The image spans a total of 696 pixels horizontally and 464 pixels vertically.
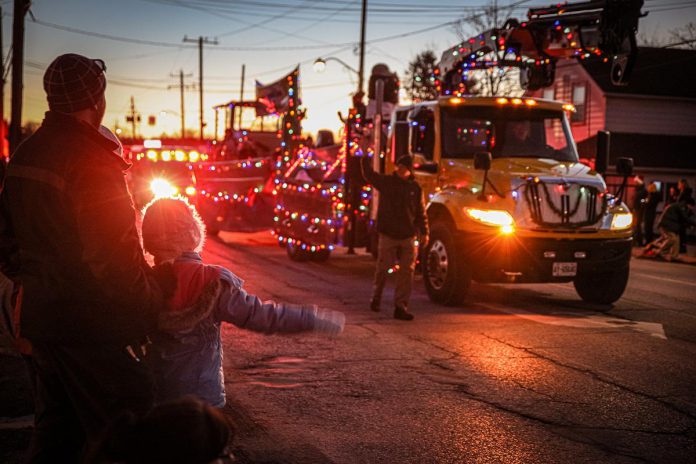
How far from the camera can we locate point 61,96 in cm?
347

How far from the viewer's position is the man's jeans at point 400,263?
415 inches

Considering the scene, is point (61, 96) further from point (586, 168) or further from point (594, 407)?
point (586, 168)

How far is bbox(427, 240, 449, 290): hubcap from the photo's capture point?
38.3 feet

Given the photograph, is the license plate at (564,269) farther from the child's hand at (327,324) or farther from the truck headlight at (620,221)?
the child's hand at (327,324)

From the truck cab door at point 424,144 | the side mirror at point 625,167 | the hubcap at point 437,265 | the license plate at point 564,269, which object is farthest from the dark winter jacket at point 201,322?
the side mirror at point 625,167

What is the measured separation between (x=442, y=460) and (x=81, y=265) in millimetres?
2837

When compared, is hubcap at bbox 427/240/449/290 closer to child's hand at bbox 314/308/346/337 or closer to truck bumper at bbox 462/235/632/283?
truck bumper at bbox 462/235/632/283

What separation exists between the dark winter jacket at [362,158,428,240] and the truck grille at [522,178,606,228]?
147cm

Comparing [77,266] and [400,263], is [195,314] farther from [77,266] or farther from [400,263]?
[400,263]

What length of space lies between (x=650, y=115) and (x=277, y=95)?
24228mm

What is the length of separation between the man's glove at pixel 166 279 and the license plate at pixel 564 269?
830 cm

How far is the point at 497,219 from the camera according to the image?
11398 millimetres

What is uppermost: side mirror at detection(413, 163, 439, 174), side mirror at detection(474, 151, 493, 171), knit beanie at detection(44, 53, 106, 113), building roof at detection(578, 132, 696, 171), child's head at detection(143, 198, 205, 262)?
building roof at detection(578, 132, 696, 171)

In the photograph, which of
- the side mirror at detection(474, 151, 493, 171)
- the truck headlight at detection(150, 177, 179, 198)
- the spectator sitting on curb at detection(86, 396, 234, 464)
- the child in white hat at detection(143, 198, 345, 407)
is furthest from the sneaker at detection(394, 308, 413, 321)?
the truck headlight at detection(150, 177, 179, 198)
